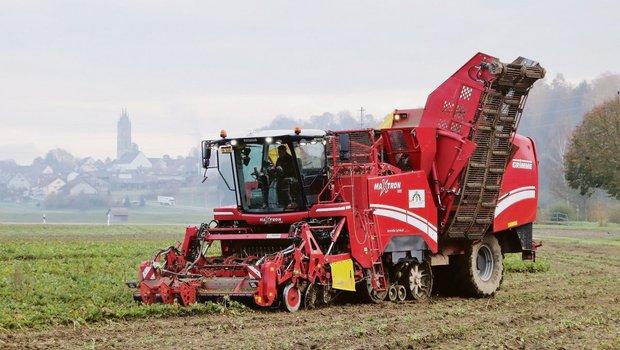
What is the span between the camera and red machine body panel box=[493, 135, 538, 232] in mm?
18500

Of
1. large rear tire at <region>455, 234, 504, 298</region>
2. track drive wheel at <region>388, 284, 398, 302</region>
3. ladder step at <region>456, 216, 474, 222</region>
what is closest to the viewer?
track drive wheel at <region>388, 284, 398, 302</region>

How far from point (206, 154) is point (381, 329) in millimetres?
4741

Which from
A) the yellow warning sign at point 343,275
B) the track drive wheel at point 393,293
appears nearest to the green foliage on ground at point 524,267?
the track drive wheel at point 393,293

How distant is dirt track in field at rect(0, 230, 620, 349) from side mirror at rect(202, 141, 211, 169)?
282 centimetres

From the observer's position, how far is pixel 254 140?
15.7m

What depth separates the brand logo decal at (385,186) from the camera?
52.2 ft

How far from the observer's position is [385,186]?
52.6 ft

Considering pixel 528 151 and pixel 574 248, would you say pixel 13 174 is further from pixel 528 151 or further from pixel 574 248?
pixel 528 151

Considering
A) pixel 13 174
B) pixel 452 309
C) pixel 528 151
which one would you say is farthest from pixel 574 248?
pixel 13 174

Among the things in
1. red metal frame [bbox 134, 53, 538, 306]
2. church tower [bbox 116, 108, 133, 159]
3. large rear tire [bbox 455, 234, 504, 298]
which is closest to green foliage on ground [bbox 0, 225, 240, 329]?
red metal frame [bbox 134, 53, 538, 306]

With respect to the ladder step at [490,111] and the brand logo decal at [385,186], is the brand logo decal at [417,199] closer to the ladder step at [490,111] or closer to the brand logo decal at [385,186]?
the brand logo decal at [385,186]

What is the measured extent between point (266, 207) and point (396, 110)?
3564 mm

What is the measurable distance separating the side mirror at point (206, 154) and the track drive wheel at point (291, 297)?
2561 millimetres

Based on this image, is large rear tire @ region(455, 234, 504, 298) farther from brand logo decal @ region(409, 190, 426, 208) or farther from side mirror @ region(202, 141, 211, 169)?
side mirror @ region(202, 141, 211, 169)
